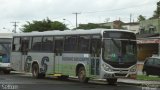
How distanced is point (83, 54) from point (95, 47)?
114cm

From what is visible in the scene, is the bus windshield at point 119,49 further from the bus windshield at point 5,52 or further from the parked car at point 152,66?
the bus windshield at point 5,52

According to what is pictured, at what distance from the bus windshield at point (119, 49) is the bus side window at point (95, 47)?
15.9 inches

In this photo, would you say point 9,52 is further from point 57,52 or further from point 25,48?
point 57,52

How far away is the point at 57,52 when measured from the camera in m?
29.2

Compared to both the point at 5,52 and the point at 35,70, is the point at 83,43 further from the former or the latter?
the point at 5,52

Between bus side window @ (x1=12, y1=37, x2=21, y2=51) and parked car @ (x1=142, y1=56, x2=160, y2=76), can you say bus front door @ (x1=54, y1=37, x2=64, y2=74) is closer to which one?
bus side window @ (x1=12, y1=37, x2=21, y2=51)

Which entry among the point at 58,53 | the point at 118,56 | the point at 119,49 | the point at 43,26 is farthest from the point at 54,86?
the point at 43,26

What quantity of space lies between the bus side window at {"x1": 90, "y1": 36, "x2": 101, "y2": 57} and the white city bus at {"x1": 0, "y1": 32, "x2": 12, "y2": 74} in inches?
474

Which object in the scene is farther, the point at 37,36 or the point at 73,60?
the point at 37,36

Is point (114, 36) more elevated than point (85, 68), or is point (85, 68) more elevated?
point (114, 36)

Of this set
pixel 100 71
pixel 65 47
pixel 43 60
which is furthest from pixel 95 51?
pixel 43 60

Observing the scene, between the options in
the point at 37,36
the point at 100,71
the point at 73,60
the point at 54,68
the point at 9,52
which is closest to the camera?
the point at 100,71

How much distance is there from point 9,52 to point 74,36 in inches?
418

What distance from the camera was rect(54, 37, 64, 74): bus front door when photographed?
2891cm
